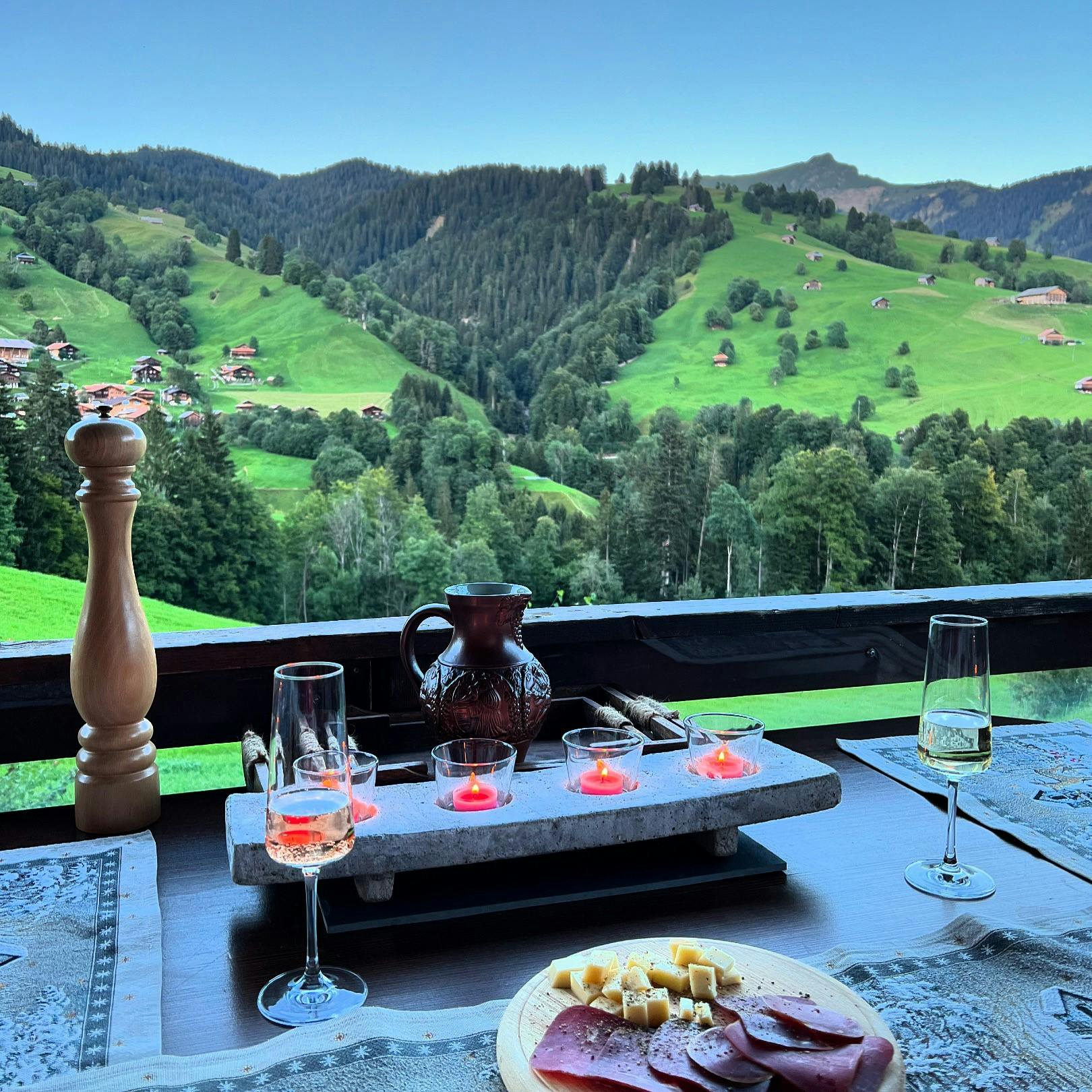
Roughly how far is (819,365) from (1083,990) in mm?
12072

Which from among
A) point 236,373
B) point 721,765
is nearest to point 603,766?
point 721,765

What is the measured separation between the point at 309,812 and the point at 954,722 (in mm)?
625

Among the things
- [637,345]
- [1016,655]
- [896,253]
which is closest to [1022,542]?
[896,253]

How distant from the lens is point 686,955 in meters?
0.69

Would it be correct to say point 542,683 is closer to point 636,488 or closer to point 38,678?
point 38,678

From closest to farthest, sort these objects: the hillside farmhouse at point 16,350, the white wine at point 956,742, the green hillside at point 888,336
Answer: the white wine at point 956,742 < the hillside farmhouse at point 16,350 < the green hillside at point 888,336

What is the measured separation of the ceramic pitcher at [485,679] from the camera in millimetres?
1032

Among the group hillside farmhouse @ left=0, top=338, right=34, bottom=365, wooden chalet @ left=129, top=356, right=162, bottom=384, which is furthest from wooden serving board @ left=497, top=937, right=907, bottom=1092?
wooden chalet @ left=129, top=356, right=162, bottom=384

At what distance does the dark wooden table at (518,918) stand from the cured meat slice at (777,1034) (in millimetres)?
221

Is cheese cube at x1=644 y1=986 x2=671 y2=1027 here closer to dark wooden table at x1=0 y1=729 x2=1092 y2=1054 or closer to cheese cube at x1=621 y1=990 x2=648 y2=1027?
cheese cube at x1=621 y1=990 x2=648 y2=1027

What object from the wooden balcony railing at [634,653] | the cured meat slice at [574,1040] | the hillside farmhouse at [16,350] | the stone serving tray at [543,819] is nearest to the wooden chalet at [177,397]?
the hillside farmhouse at [16,350]

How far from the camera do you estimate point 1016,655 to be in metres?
1.82

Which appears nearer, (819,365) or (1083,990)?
(1083,990)

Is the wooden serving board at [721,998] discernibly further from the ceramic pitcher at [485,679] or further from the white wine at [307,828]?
the ceramic pitcher at [485,679]
